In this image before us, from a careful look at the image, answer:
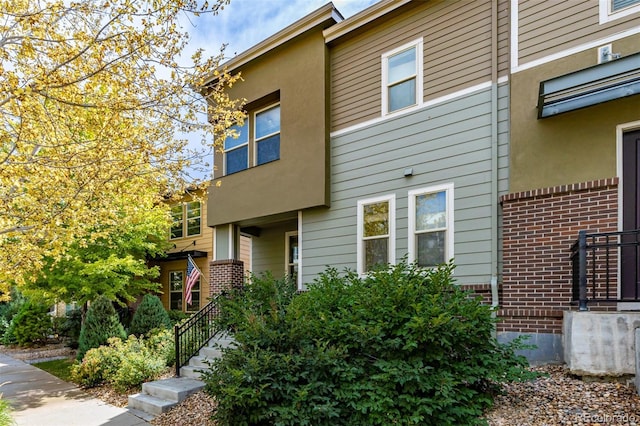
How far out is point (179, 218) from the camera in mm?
15039

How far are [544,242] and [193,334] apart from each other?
667 centimetres

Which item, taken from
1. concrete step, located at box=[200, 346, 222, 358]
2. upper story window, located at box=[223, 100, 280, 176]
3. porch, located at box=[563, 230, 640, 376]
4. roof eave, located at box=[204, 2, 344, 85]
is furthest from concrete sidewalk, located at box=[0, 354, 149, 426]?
roof eave, located at box=[204, 2, 344, 85]

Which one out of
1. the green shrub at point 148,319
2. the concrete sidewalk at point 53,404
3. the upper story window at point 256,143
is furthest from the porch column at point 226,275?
the concrete sidewalk at point 53,404

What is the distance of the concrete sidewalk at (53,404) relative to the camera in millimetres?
6031

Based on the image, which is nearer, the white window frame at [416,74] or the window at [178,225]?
the white window frame at [416,74]

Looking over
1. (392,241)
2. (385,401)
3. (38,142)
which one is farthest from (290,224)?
(385,401)

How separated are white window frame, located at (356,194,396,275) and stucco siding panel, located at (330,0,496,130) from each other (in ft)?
5.50

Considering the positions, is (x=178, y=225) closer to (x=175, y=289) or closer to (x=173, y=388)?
(x=175, y=289)

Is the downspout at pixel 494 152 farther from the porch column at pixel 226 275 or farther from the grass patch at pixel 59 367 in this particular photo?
the grass patch at pixel 59 367

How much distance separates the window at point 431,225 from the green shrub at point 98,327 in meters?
7.18

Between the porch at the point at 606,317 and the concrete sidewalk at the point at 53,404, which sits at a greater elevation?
the porch at the point at 606,317

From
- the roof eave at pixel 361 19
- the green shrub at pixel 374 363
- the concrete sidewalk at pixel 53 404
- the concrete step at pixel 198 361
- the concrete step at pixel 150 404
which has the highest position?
the roof eave at pixel 361 19

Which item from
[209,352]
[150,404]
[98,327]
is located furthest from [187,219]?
[150,404]

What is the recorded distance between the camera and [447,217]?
21.9ft
